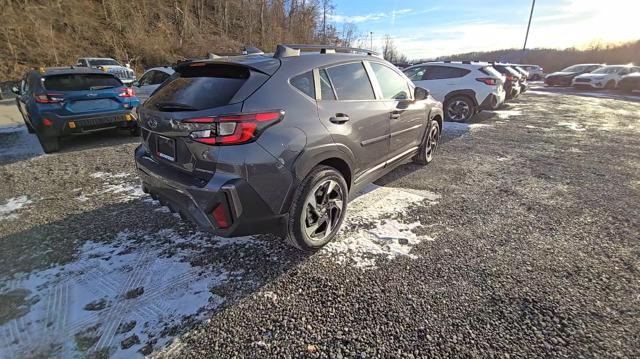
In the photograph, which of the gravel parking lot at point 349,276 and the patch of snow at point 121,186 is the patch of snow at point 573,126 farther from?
the patch of snow at point 121,186

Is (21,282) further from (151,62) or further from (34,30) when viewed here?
(151,62)

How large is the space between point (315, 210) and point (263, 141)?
2.81 ft

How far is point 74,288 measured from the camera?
2.45m

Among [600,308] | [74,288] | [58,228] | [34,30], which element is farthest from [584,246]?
[34,30]

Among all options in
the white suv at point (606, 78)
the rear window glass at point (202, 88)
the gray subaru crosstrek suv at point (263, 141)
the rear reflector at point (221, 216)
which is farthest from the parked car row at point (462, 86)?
the white suv at point (606, 78)

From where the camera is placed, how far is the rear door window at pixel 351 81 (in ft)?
9.91

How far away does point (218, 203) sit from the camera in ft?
7.43

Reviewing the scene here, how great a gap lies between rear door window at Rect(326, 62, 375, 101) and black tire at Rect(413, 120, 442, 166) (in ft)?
6.13

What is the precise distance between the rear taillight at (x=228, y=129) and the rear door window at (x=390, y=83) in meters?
1.93

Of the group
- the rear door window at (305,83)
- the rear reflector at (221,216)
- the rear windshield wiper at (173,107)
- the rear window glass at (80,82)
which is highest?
the rear door window at (305,83)

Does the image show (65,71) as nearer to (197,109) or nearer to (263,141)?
(197,109)

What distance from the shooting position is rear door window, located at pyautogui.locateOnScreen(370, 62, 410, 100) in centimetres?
372

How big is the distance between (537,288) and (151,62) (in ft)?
100

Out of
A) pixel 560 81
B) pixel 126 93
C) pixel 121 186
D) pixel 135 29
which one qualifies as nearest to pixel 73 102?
pixel 126 93
